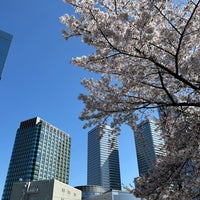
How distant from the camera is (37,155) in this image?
102 meters

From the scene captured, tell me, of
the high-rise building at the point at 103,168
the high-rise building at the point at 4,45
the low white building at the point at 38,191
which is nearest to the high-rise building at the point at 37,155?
the high-rise building at the point at 103,168

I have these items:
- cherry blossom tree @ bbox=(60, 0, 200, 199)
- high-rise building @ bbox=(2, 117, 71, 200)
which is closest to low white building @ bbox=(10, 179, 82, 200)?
cherry blossom tree @ bbox=(60, 0, 200, 199)

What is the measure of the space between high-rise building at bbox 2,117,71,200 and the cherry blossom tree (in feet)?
322

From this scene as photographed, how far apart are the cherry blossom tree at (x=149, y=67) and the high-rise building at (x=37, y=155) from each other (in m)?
98.3

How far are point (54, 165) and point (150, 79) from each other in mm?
113780

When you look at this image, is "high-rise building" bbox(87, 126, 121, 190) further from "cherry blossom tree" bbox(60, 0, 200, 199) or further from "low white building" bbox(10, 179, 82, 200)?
"cherry blossom tree" bbox(60, 0, 200, 199)

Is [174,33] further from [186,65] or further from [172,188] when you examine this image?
[172,188]

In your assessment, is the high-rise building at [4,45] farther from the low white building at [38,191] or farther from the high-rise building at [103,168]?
the high-rise building at [103,168]

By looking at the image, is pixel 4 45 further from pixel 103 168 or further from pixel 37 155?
pixel 103 168

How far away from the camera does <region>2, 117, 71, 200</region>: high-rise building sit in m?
97.1

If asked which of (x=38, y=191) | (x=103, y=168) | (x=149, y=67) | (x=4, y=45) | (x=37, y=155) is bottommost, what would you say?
(x=149, y=67)

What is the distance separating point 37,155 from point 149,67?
347 feet

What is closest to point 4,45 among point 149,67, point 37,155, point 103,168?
point 37,155

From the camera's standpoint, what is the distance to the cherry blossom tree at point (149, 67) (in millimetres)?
4660
